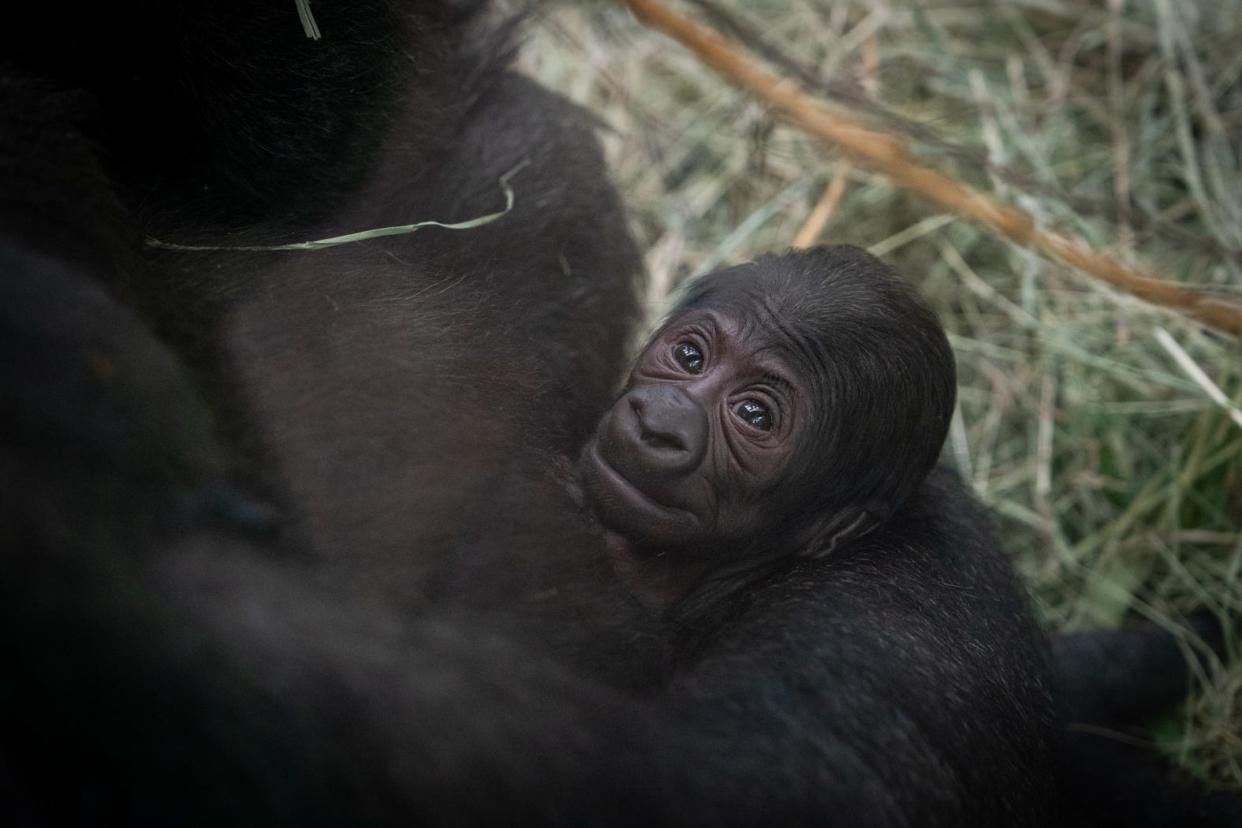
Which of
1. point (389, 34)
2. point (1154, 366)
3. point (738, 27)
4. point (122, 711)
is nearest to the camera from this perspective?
point (122, 711)

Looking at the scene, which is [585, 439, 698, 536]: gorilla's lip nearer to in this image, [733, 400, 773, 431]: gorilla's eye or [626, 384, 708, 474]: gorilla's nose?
[626, 384, 708, 474]: gorilla's nose

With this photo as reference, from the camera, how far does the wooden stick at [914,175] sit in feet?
10.3

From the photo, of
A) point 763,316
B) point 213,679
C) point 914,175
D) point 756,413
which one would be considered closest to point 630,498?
point 756,413

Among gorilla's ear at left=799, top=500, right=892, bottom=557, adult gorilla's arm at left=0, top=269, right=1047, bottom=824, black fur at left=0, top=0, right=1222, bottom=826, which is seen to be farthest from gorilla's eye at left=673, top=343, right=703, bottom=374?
adult gorilla's arm at left=0, top=269, right=1047, bottom=824

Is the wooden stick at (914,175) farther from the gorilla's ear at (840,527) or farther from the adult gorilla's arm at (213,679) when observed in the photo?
the adult gorilla's arm at (213,679)

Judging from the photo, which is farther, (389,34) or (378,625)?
(389,34)

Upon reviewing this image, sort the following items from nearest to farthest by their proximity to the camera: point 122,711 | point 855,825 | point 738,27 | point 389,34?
1. point 122,711
2. point 855,825
3. point 389,34
4. point 738,27

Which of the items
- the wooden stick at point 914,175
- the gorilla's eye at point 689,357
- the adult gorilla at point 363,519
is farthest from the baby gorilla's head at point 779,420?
the wooden stick at point 914,175

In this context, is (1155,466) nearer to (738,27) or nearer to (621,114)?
(738,27)

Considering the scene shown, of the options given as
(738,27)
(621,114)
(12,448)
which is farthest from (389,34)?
(621,114)

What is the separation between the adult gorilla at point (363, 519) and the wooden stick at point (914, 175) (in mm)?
460

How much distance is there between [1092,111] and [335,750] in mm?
3796

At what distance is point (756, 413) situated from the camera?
254 cm

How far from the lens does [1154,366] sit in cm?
361
